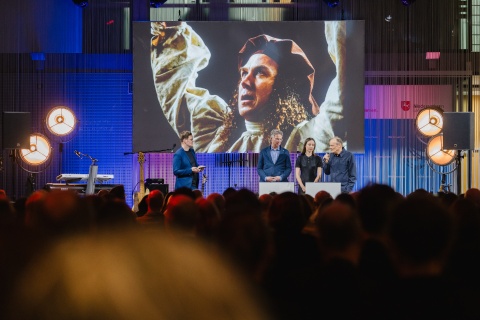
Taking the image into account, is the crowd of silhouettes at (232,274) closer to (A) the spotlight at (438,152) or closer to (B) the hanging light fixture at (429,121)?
(A) the spotlight at (438,152)

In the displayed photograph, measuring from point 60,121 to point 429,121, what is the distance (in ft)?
21.5

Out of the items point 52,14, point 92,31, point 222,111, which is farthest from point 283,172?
point 52,14

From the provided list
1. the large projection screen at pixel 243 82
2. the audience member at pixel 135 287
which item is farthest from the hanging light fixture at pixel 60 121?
the audience member at pixel 135 287

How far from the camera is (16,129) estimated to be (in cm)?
1121

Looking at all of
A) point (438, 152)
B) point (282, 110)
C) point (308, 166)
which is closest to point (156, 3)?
point (282, 110)

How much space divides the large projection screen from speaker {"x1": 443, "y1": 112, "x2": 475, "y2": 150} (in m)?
1.74

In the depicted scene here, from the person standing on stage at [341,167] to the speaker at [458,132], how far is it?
6.35 ft

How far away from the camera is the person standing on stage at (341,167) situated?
32.4 ft

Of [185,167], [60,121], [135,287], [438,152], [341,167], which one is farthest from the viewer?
[60,121]

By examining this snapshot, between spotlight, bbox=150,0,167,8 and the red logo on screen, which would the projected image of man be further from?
the red logo on screen

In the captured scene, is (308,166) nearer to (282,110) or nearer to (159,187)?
(282,110)

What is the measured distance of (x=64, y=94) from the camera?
12.9m

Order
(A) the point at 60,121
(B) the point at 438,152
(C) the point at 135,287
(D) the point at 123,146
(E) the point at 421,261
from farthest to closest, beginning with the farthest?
1. (D) the point at 123,146
2. (A) the point at 60,121
3. (B) the point at 438,152
4. (E) the point at 421,261
5. (C) the point at 135,287

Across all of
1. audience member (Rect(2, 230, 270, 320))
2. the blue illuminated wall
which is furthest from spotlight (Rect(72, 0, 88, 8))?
audience member (Rect(2, 230, 270, 320))
